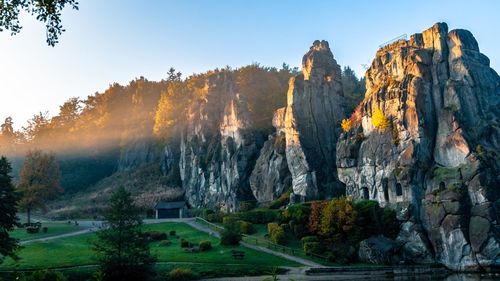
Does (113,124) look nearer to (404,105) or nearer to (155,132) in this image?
(155,132)

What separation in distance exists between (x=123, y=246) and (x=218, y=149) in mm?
60728

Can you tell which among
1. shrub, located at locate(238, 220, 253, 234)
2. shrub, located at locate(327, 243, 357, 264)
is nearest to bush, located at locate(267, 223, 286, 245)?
shrub, located at locate(238, 220, 253, 234)

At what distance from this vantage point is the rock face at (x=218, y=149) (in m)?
89.4

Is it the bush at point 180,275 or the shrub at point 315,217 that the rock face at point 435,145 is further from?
the bush at point 180,275

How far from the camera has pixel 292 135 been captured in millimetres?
81125

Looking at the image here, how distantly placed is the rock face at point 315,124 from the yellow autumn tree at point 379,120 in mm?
13909

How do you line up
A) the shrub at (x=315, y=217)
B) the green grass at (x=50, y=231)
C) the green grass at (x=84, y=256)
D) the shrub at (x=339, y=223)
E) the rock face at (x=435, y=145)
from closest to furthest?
the green grass at (x=84, y=256), the rock face at (x=435, y=145), the shrub at (x=339, y=223), the shrub at (x=315, y=217), the green grass at (x=50, y=231)

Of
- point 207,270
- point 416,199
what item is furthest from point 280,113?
point 207,270

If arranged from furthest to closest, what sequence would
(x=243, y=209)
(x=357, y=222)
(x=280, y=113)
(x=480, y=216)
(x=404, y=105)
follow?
(x=280, y=113) → (x=243, y=209) → (x=404, y=105) → (x=357, y=222) → (x=480, y=216)

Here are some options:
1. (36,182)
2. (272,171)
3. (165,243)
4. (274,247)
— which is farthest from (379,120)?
(36,182)

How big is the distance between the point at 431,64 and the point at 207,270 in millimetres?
47678

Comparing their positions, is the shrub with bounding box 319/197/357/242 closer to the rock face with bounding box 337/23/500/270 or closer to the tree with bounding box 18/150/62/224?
the rock face with bounding box 337/23/500/270

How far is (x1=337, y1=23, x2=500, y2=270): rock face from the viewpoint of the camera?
5006cm

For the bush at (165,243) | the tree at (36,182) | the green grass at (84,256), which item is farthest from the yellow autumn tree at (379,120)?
the tree at (36,182)
